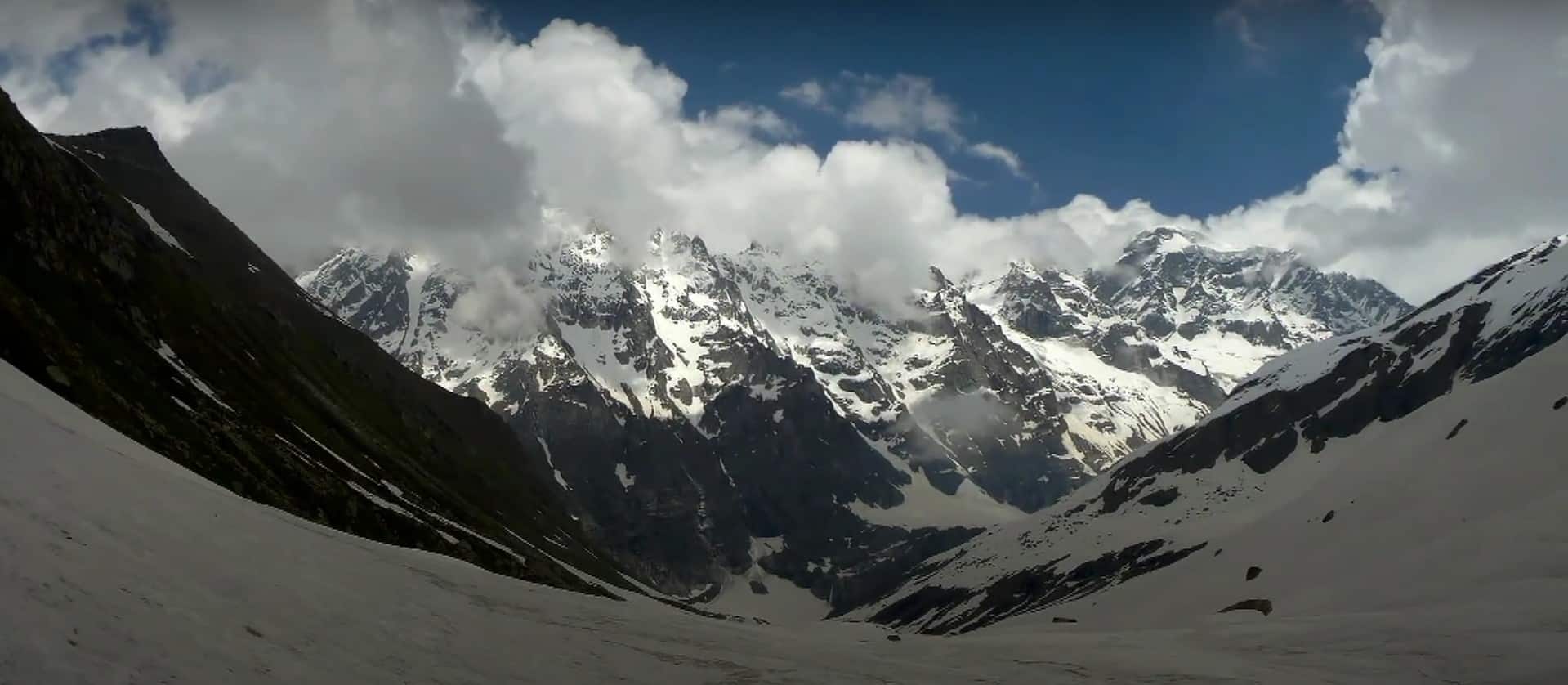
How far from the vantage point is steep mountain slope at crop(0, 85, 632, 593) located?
239 ft

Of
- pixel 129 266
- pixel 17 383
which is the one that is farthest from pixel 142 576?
pixel 129 266

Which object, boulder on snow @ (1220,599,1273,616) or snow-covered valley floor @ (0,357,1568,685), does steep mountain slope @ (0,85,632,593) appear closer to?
snow-covered valley floor @ (0,357,1568,685)

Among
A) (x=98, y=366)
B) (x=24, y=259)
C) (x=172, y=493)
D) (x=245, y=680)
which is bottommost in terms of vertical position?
(x=245, y=680)

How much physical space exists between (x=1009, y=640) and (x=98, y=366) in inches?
2545

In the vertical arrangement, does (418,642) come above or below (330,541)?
below

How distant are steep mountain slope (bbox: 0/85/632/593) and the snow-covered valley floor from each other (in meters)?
38.6

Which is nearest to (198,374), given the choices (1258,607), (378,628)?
(1258,607)

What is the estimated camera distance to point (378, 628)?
22.8 m

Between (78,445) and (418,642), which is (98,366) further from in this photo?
(418,642)

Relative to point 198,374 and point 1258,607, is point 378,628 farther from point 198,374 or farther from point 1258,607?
point 198,374

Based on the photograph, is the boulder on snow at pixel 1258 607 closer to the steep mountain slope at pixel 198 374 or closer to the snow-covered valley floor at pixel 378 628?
the snow-covered valley floor at pixel 378 628

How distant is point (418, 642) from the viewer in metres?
22.9

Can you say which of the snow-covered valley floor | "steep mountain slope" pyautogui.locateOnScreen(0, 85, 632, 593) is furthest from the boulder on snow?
"steep mountain slope" pyautogui.locateOnScreen(0, 85, 632, 593)

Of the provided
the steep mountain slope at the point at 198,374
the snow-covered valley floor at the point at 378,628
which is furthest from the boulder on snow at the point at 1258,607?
the steep mountain slope at the point at 198,374
